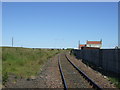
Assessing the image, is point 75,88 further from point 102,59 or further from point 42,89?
point 102,59

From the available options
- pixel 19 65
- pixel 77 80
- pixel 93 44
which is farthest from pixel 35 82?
pixel 93 44

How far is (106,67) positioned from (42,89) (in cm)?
1191

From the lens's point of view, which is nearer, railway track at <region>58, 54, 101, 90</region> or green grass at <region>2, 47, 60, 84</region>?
railway track at <region>58, 54, 101, 90</region>

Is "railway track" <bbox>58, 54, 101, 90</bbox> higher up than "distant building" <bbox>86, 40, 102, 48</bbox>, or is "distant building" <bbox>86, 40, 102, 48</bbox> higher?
"distant building" <bbox>86, 40, 102, 48</bbox>

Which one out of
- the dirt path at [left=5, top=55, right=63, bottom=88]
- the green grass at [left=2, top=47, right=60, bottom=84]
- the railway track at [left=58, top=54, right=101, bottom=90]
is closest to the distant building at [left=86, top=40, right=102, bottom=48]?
the green grass at [left=2, top=47, right=60, bottom=84]

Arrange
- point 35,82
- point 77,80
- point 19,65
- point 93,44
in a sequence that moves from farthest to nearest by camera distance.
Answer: point 93,44 → point 19,65 → point 77,80 → point 35,82

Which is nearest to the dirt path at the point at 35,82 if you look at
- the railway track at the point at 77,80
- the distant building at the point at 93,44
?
the railway track at the point at 77,80

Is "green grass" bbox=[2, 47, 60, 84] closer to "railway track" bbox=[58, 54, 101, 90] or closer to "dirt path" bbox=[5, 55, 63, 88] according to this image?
"dirt path" bbox=[5, 55, 63, 88]

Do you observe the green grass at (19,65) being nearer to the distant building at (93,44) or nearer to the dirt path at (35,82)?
the dirt path at (35,82)

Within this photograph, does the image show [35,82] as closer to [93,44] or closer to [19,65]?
[19,65]

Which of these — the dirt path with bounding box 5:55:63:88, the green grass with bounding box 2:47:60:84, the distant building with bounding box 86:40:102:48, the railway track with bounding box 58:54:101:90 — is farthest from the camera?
the distant building with bounding box 86:40:102:48

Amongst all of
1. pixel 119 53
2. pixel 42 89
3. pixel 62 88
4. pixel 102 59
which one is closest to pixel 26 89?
pixel 42 89

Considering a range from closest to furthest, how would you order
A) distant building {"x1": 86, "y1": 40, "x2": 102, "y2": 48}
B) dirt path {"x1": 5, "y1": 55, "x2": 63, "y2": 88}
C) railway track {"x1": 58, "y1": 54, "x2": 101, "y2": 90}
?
dirt path {"x1": 5, "y1": 55, "x2": 63, "y2": 88}, railway track {"x1": 58, "y1": 54, "x2": 101, "y2": 90}, distant building {"x1": 86, "y1": 40, "x2": 102, "y2": 48}

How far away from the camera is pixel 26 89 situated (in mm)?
11414
